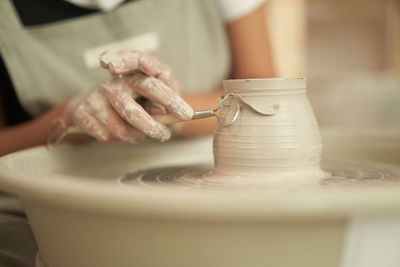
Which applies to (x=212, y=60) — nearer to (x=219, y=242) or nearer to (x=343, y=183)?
(x=343, y=183)

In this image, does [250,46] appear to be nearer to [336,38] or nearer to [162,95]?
[162,95]

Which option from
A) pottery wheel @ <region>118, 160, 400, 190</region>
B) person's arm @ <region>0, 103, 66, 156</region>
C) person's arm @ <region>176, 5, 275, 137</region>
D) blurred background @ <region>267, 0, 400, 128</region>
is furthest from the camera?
blurred background @ <region>267, 0, 400, 128</region>

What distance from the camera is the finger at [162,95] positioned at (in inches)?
25.5

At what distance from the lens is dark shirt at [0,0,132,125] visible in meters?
1.04

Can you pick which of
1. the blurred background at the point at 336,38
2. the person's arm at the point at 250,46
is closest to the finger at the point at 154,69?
the person's arm at the point at 250,46

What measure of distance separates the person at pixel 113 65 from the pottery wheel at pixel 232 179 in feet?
0.24

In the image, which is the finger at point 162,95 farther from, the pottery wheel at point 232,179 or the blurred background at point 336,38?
the blurred background at point 336,38

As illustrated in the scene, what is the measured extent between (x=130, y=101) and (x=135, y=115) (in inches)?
1.0

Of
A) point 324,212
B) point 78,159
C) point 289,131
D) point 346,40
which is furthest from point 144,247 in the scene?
point 346,40

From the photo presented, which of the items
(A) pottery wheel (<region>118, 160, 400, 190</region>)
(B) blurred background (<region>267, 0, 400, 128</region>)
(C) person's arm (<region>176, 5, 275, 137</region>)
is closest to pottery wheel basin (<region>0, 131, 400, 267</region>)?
(A) pottery wheel (<region>118, 160, 400, 190</region>)

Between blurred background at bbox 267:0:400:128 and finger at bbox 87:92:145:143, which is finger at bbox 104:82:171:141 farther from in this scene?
blurred background at bbox 267:0:400:128

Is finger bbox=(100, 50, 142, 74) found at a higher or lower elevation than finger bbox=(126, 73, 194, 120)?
higher

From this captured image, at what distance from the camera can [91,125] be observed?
2.36ft

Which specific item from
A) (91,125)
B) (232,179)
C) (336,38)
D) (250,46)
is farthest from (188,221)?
(336,38)
